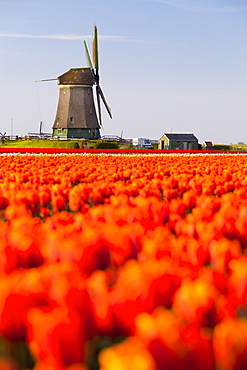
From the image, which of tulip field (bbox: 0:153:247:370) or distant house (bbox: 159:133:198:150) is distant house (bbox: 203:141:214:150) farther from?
tulip field (bbox: 0:153:247:370)

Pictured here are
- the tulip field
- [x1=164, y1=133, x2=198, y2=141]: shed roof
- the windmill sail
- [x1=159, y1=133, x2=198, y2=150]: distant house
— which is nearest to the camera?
the tulip field

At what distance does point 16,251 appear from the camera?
2504 mm

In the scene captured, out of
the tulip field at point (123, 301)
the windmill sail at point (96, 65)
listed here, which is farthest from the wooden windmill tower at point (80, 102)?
the tulip field at point (123, 301)

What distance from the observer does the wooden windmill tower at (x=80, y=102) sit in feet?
194

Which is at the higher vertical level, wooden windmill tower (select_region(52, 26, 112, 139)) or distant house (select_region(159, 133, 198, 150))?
wooden windmill tower (select_region(52, 26, 112, 139))

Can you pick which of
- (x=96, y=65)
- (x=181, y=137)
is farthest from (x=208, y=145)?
(x=96, y=65)

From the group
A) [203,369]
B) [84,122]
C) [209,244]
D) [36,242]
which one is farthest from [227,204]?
[84,122]

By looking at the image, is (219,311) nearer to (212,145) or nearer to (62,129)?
(62,129)

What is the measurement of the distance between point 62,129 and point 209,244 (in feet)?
197

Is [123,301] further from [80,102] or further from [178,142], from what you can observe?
[178,142]

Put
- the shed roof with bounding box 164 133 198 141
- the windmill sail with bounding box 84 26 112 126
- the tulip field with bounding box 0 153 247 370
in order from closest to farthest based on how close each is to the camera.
Answer: the tulip field with bounding box 0 153 247 370 < the windmill sail with bounding box 84 26 112 126 < the shed roof with bounding box 164 133 198 141

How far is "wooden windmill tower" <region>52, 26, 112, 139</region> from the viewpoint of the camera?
5922 centimetres

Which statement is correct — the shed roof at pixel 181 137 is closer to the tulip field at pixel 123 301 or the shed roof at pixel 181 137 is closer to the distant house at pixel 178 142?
the distant house at pixel 178 142

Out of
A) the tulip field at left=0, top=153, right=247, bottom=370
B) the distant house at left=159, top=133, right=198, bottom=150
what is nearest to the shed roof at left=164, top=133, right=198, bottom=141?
the distant house at left=159, top=133, right=198, bottom=150
